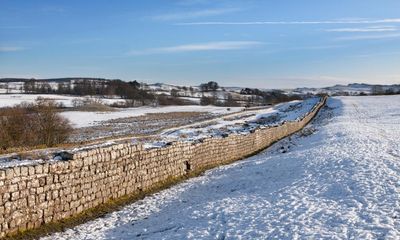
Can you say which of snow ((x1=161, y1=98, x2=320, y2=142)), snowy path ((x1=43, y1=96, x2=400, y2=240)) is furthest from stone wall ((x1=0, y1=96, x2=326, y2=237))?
snow ((x1=161, y1=98, x2=320, y2=142))

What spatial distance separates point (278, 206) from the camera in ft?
39.9

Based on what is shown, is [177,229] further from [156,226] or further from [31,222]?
[31,222]

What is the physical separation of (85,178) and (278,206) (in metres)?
5.51

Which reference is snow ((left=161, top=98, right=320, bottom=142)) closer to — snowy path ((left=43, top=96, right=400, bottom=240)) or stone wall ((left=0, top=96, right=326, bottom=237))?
stone wall ((left=0, top=96, right=326, bottom=237))

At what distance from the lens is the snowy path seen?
10008 mm

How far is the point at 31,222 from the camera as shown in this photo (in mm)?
11344

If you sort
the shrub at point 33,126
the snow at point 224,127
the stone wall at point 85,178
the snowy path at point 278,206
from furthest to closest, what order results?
the snow at point 224,127
the shrub at point 33,126
the stone wall at point 85,178
the snowy path at point 278,206

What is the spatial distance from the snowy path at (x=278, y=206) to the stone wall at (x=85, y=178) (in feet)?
2.72

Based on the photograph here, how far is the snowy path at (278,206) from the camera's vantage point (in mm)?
10008

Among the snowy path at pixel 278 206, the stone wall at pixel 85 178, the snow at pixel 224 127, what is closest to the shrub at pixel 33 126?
the snow at pixel 224 127

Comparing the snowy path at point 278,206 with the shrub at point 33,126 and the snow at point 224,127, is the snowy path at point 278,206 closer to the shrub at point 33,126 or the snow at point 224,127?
the snow at point 224,127

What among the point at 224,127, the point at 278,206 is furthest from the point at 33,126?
the point at 278,206

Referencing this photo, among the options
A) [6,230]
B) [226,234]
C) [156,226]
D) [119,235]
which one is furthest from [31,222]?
[226,234]

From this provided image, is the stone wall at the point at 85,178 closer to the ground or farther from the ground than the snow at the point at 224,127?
farther from the ground
